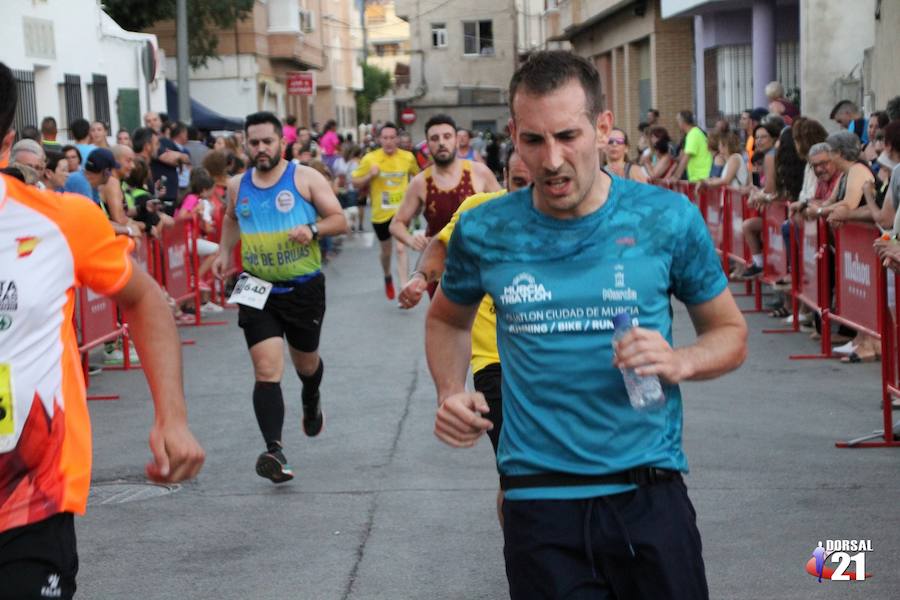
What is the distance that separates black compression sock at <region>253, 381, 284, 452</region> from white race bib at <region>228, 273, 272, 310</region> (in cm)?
45

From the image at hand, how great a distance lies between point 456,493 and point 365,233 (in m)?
24.2

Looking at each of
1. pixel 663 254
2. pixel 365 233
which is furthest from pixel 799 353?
pixel 365 233

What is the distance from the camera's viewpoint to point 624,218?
12.3 ft

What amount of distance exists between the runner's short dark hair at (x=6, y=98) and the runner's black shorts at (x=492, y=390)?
2870 mm

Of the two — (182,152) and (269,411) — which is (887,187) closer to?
(269,411)

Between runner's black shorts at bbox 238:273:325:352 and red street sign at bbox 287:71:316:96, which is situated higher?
red street sign at bbox 287:71:316:96

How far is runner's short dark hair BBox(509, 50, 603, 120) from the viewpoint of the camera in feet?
12.3

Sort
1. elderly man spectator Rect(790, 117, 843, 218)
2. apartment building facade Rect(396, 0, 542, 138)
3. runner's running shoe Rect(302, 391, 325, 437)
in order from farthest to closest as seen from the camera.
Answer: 1. apartment building facade Rect(396, 0, 542, 138)
2. elderly man spectator Rect(790, 117, 843, 218)
3. runner's running shoe Rect(302, 391, 325, 437)

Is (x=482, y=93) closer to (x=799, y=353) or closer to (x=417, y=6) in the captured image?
(x=417, y=6)

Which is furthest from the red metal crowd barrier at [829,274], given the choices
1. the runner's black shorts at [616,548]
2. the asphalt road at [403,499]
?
the runner's black shorts at [616,548]

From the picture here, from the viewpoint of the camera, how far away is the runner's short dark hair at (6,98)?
11.3 ft

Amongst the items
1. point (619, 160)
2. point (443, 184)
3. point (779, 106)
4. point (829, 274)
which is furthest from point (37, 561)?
point (779, 106)

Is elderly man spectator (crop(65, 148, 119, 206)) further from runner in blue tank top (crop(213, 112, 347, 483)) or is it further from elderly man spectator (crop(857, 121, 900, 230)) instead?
elderly man spectator (crop(857, 121, 900, 230))

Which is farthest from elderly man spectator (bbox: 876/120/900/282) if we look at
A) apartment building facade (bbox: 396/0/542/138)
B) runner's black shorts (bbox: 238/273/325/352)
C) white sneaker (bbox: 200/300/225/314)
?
apartment building facade (bbox: 396/0/542/138)
